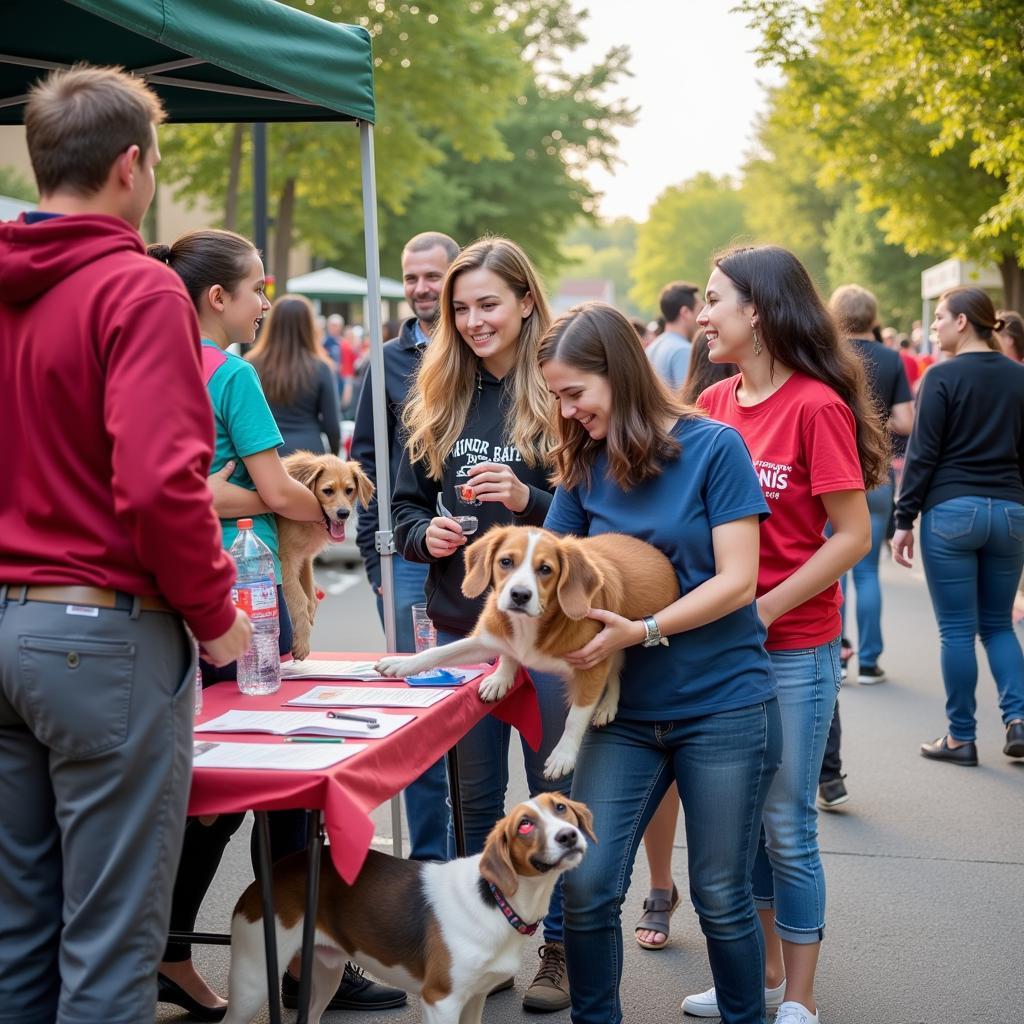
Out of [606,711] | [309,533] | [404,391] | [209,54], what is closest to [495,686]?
[606,711]

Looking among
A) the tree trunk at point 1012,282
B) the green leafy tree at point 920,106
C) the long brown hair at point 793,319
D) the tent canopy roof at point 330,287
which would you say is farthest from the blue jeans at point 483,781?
the tree trunk at point 1012,282

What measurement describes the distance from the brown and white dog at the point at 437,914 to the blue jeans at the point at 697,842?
0.10 m

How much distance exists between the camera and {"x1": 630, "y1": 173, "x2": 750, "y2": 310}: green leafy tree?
92.5 meters

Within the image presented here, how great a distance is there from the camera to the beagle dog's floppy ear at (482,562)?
3463mm

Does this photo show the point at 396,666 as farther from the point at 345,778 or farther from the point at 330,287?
the point at 330,287

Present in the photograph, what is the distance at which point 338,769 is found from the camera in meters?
2.82

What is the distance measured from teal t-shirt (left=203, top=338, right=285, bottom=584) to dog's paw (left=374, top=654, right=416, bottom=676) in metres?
0.58

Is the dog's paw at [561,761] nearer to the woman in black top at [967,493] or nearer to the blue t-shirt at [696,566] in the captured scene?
the blue t-shirt at [696,566]

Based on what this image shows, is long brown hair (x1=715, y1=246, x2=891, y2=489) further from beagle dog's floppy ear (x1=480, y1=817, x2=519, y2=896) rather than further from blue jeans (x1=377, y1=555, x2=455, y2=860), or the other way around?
blue jeans (x1=377, y1=555, x2=455, y2=860)

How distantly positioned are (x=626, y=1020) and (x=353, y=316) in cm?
4663

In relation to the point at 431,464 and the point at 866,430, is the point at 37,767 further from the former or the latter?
the point at 866,430

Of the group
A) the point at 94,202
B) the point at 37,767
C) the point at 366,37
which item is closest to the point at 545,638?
the point at 37,767

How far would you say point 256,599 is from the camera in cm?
365

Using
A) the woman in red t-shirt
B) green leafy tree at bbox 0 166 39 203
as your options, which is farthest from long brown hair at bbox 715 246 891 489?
green leafy tree at bbox 0 166 39 203
